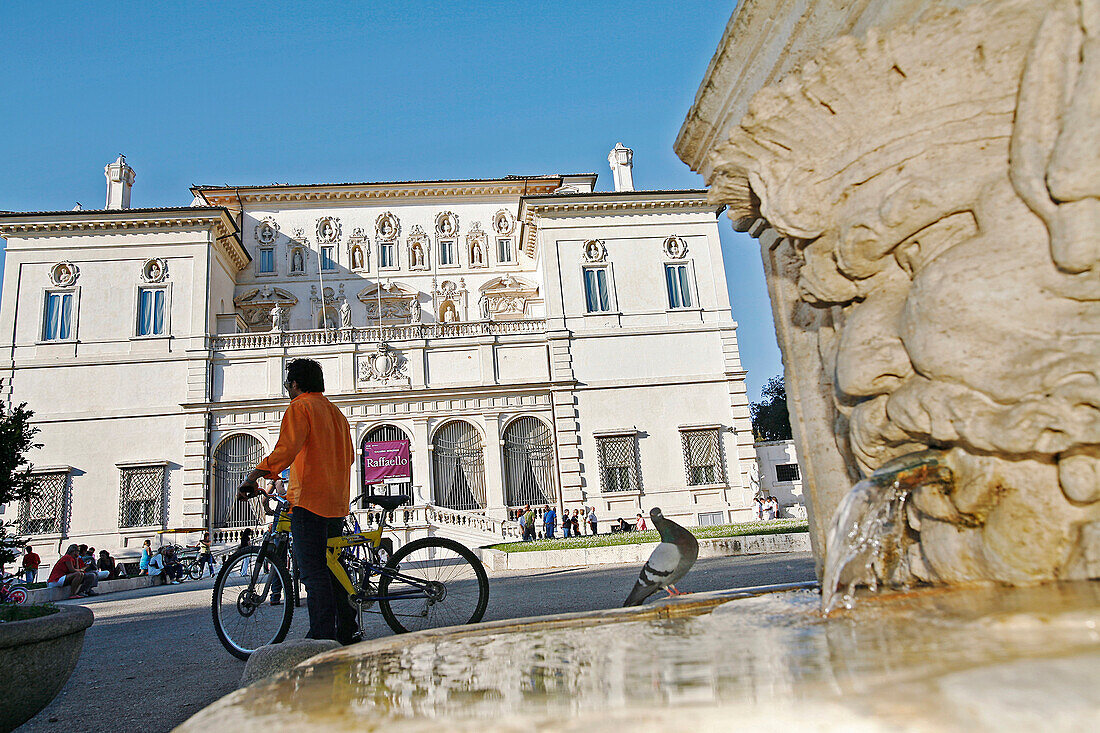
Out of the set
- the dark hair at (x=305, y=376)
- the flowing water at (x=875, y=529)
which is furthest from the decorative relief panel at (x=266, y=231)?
the flowing water at (x=875, y=529)

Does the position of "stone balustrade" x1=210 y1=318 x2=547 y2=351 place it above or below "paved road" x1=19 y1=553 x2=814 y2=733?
above

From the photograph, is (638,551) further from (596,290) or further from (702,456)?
(596,290)

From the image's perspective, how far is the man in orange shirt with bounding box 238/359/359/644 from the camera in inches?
148

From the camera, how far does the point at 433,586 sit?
4.54 m

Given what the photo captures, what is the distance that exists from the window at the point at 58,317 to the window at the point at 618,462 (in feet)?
63.9

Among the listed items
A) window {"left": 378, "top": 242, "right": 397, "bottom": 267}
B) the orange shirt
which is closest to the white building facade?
window {"left": 378, "top": 242, "right": 397, "bottom": 267}

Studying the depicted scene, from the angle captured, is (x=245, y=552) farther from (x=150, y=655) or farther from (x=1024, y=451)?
(x=1024, y=451)

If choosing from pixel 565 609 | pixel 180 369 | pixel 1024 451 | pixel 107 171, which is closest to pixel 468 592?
pixel 565 609

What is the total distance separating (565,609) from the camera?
223 inches

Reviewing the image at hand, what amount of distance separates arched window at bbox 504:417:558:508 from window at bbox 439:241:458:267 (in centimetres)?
947

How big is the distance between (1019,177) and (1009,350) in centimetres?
52

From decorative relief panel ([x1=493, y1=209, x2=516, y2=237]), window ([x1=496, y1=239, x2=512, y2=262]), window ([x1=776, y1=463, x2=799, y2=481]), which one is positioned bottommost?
window ([x1=776, y1=463, x2=799, y2=481])

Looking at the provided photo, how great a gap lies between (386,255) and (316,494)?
29.6 metres

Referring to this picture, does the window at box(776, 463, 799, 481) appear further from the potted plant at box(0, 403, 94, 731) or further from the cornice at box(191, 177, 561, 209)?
the potted plant at box(0, 403, 94, 731)
